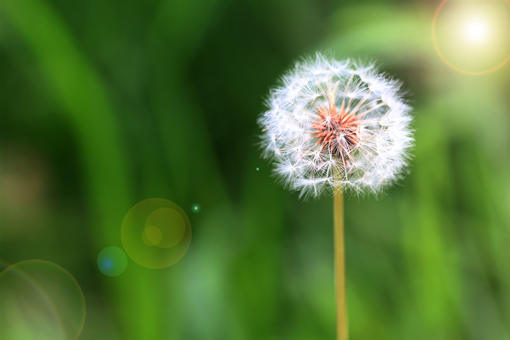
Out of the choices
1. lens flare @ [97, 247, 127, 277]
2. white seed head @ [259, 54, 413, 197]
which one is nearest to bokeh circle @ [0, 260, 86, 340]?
lens flare @ [97, 247, 127, 277]

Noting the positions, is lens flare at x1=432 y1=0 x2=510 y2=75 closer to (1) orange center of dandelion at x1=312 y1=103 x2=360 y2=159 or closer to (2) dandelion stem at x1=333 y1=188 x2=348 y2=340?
(1) orange center of dandelion at x1=312 y1=103 x2=360 y2=159

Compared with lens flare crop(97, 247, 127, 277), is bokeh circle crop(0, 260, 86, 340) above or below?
below

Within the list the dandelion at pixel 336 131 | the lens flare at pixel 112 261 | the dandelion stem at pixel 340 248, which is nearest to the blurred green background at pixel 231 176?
the lens flare at pixel 112 261

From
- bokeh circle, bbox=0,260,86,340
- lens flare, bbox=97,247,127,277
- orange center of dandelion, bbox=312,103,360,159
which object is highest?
orange center of dandelion, bbox=312,103,360,159

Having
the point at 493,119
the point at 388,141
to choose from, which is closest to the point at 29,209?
the point at 388,141

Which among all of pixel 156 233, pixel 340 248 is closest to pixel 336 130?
pixel 340 248

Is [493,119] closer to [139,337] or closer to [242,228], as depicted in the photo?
[242,228]
